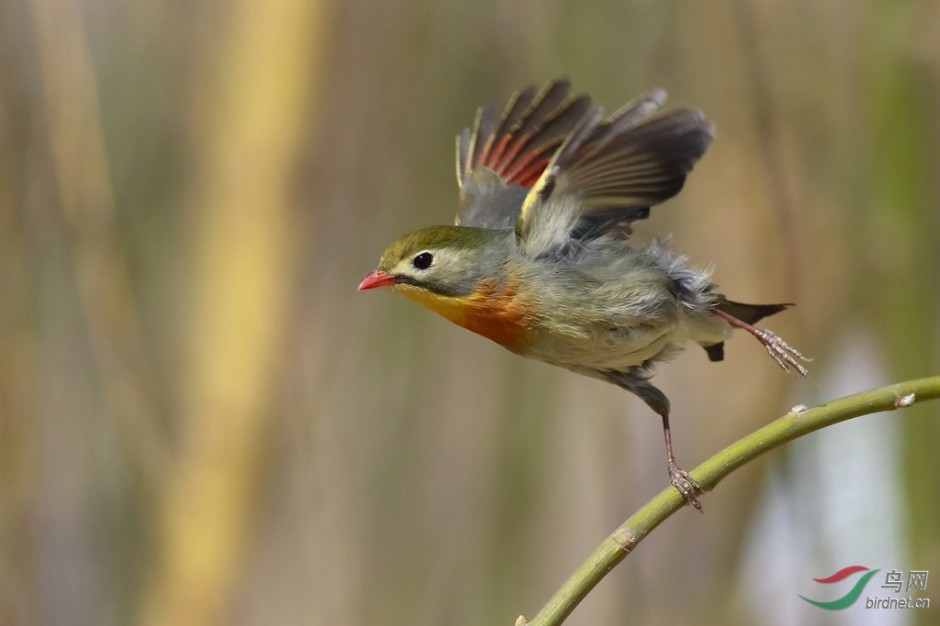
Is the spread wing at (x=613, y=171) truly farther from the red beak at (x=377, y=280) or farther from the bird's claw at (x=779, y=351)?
the bird's claw at (x=779, y=351)

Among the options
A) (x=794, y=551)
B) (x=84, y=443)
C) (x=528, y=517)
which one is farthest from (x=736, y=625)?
(x=84, y=443)

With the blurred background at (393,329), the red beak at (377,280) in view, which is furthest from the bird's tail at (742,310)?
the red beak at (377,280)

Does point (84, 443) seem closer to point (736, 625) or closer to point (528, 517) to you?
point (528, 517)

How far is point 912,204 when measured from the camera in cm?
290

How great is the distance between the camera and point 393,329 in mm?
5234

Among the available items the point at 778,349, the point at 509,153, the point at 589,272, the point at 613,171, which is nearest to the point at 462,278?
the point at 589,272

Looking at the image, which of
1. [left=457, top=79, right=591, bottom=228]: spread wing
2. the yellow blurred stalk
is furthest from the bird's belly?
the yellow blurred stalk

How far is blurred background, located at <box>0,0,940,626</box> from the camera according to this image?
11.1 feet

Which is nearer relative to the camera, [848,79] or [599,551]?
[599,551]

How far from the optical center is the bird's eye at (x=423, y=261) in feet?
10.1

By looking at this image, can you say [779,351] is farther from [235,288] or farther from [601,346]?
[235,288]

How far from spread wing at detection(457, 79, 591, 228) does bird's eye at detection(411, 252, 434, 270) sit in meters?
0.50

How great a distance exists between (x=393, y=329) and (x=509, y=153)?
1.78m

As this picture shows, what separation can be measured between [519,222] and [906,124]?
1171 millimetres
